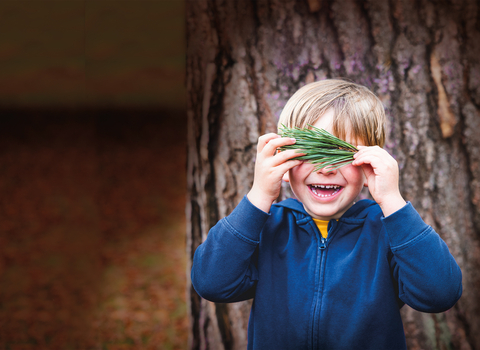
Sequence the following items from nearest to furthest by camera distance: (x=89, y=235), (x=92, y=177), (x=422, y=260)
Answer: (x=422, y=260) → (x=89, y=235) → (x=92, y=177)

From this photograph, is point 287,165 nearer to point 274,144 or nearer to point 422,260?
point 274,144

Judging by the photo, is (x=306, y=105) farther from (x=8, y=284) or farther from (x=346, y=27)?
(x=8, y=284)

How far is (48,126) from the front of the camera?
10.2 m

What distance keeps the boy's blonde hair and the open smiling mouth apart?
18 centimetres

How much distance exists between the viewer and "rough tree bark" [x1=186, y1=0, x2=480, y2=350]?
1750 millimetres

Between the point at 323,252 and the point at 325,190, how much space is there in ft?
0.75

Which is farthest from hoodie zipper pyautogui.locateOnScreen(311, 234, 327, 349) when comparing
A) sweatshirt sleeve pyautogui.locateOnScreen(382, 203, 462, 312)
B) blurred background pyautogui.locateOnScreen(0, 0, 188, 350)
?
blurred background pyautogui.locateOnScreen(0, 0, 188, 350)

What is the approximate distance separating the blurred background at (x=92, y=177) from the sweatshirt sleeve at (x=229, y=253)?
223cm

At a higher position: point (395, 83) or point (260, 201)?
point (395, 83)

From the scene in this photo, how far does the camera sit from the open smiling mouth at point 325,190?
1.24 meters

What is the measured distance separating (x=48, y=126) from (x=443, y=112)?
10.9 meters

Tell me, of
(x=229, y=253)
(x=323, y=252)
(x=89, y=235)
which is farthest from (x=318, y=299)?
(x=89, y=235)

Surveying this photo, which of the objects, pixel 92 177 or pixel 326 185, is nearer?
pixel 326 185

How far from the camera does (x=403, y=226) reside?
1091 millimetres
